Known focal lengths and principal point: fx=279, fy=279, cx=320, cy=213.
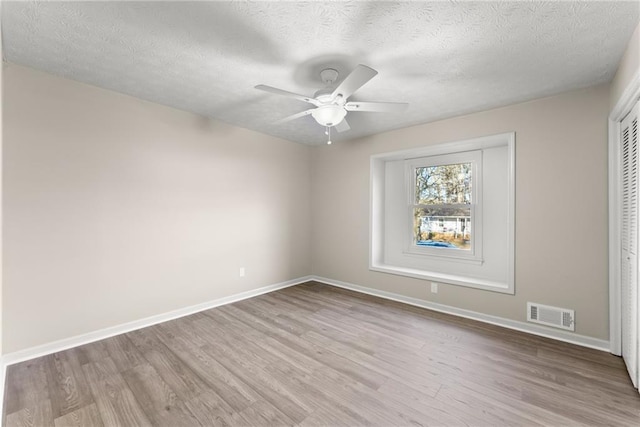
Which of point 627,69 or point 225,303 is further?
point 225,303

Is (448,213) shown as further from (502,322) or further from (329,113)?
(329,113)

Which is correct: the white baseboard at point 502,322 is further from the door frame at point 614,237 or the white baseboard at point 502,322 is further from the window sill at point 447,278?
the window sill at point 447,278

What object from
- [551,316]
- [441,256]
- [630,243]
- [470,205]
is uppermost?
[470,205]

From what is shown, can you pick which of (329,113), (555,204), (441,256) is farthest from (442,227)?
(329,113)

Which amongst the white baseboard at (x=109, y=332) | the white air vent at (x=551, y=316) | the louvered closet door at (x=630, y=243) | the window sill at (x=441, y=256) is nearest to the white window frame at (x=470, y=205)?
the window sill at (x=441, y=256)

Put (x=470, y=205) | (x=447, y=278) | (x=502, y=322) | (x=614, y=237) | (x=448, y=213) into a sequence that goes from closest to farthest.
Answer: (x=614, y=237), (x=502, y=322), (x=447, y=278), (x=470, y=205), (x=448, y=213)

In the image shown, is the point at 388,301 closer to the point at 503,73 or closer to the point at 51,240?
the point at 503,73

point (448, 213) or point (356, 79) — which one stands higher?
point (356, 79)

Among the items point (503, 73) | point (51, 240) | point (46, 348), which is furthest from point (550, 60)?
point (46, 348)

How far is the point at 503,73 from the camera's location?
2340 millimetres

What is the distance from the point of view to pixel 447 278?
3496 millimetres

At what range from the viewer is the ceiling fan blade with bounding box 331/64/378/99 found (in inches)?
68.7

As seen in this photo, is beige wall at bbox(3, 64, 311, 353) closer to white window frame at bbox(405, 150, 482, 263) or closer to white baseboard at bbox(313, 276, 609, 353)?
white baseboard at bbox(313, 276, 609, 353)

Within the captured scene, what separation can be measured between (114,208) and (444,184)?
4.03m
